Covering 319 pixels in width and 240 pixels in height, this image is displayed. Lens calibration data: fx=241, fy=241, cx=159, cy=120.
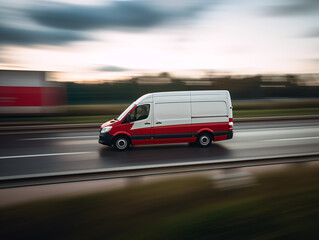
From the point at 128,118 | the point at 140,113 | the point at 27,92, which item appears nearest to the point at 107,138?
the point at 128,118

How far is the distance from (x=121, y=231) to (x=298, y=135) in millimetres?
11858

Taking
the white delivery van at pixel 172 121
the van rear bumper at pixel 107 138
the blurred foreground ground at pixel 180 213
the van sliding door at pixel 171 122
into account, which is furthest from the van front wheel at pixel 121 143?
the blurred foreground ground at pixel 180 213

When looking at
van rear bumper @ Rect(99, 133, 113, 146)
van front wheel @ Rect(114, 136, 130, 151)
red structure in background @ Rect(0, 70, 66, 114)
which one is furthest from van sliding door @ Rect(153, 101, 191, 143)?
red structure in background @ Rect(0, 70, 66, 114)

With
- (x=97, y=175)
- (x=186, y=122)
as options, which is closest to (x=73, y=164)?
(x=97, y=175)

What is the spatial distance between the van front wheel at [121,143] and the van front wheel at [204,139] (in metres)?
2.74

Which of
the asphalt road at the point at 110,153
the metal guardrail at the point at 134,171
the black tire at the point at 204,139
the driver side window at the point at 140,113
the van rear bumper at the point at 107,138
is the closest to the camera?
the metal guardrail at the point at 134,171

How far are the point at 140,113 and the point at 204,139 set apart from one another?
Result: 264cm

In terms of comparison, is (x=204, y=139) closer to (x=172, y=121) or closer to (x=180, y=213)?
(x=172, y=121)

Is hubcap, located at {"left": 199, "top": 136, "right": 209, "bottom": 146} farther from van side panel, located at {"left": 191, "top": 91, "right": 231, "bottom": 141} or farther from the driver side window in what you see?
the driver side window

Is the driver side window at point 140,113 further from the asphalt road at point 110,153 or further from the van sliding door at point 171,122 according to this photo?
the asphalt road at point 110,153

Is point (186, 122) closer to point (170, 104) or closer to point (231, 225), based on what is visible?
point (170, 104)

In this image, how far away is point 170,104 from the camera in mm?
9164

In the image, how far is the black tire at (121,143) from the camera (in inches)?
347

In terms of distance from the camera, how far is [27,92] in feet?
62.1
